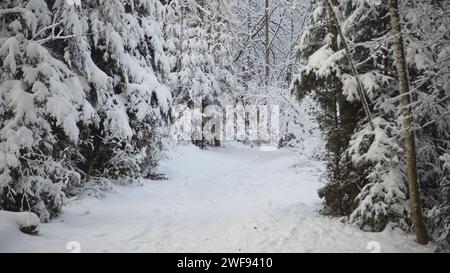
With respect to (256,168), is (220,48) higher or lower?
higher

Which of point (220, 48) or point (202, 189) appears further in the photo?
point (220, 48)

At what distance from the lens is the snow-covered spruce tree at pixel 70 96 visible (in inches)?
301

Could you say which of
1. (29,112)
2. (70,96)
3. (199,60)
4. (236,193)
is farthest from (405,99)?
(199,60)

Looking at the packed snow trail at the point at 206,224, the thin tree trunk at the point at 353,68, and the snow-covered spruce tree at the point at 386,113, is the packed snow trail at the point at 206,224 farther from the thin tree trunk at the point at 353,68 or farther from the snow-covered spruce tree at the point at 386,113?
the thin tree trunk at the point at 353,68

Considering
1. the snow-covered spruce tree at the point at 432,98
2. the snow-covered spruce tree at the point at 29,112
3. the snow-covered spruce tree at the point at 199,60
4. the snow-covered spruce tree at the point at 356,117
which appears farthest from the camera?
the snow-covered spruce tree at the point at 199,60

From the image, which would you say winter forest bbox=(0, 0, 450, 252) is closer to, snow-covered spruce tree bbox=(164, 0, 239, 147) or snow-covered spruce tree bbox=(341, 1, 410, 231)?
snow-covered spruce tree bbox=(341, 1, 410, 231)

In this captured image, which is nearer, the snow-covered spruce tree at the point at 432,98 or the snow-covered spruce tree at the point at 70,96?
the snow-covered spruce tree at the point at 432,98

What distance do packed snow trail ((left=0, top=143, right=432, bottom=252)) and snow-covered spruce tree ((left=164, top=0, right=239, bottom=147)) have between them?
8859 mm

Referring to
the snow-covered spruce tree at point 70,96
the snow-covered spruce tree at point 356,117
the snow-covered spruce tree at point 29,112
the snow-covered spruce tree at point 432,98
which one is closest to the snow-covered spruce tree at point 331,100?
the snow-covered spruce tree at point 356,117

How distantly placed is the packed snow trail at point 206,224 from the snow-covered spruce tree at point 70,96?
85 centimetres
